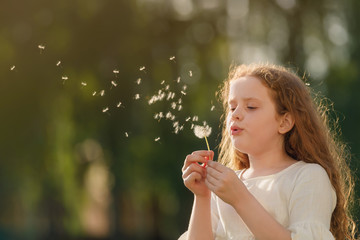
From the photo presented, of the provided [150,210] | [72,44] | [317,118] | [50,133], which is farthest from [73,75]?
[317,118]

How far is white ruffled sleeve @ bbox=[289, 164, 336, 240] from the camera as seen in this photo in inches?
103

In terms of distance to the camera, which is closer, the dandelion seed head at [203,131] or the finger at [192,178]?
the finger at [192,178]

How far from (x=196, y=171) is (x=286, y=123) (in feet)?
1.67

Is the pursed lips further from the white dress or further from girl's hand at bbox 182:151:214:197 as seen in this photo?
the white dress

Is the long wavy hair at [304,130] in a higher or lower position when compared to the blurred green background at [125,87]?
lower

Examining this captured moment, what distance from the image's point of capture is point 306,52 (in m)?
12.7

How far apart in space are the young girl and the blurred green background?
330 inches

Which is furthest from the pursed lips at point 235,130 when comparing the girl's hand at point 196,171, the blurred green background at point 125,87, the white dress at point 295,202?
the blurred green background at point 125,87

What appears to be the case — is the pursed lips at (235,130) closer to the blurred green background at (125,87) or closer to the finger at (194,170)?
the finger at (194,170)

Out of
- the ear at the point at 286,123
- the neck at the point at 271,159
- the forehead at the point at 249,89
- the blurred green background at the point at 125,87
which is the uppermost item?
the blurred green background at the point at 125,87

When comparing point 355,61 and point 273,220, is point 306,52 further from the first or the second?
point 273,220

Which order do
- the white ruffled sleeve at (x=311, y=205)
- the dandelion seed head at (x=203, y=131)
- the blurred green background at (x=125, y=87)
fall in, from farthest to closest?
1. the blurred green background at (x=125, y=87)
2. the dandelion seed head at (x=203, y=131)
3. the white ruffled sleeve at (x=311, y=205)

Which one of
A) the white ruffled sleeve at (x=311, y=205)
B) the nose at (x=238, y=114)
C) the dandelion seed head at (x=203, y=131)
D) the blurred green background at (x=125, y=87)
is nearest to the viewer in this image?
the white ruffled sleeve at (x=311, y=205)

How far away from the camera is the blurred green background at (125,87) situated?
1196cm
